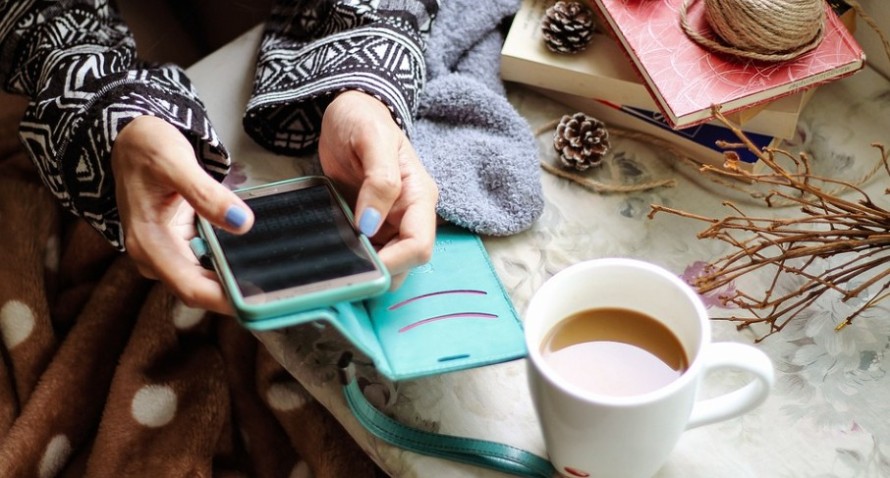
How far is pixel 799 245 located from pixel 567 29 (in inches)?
10.3

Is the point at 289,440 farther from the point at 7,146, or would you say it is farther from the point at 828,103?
the point at 828,103

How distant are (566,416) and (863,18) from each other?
18.9 inches

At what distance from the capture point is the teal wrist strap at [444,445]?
54 cm

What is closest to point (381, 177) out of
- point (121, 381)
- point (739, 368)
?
point (739, 368)

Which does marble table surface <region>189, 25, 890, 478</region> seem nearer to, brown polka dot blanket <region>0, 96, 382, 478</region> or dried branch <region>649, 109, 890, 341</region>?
dried branch <region>649, 109, 890, 341</region>

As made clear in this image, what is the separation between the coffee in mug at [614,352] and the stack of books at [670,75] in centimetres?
20

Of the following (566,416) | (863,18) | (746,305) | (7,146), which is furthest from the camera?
(7,146)

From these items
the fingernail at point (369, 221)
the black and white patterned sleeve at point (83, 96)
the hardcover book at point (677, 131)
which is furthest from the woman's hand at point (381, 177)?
the hardcover book at point (677, 131)

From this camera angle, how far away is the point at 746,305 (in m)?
0.57

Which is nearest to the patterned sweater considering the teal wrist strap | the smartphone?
the smartphone

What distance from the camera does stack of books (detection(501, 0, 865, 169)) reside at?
2.10ft

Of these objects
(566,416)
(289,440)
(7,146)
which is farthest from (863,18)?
(7,146)

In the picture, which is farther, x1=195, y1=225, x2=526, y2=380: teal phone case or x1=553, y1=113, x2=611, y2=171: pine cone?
x1=553, y1=113, x2=611, y2=171: pine cone

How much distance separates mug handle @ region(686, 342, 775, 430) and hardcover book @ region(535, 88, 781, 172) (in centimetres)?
24
